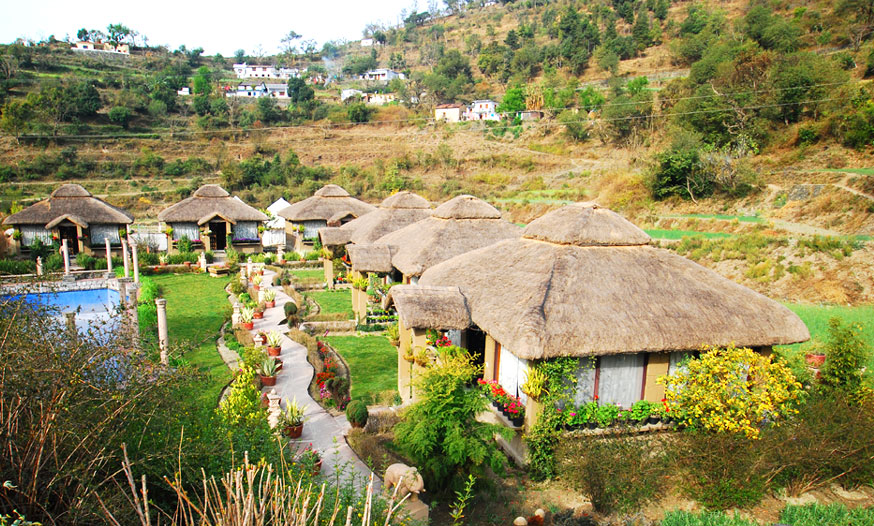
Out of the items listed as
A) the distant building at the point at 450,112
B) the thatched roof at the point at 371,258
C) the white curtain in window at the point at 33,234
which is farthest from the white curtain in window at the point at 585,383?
the distant building at the point at 450,112

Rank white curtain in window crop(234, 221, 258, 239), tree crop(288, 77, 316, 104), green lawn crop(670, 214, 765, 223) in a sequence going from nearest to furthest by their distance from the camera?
green lawn crop(670, 214, 765, 223), white curtain in window crop(234, 221, 258, 239), tree crop(288, 77, 316, 104)

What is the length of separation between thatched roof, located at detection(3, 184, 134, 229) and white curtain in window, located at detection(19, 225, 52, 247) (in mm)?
522

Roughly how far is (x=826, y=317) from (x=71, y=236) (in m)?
34.9

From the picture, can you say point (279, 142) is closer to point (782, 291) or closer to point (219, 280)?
point (219, 280)

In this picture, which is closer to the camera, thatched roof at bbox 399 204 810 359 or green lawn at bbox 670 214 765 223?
thatched roof at bbox 399 204 810 359

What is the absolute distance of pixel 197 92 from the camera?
80000mm

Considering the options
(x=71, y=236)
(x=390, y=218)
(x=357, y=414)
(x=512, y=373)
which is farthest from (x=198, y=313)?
(x=71, y=236)

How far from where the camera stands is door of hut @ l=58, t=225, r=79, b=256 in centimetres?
2911

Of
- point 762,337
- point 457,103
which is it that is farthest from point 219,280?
point 457,103

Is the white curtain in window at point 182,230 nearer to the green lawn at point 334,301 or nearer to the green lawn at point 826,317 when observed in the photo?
the green lawn at point 334,301

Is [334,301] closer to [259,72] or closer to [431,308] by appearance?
[431,308]

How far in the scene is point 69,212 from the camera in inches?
1148

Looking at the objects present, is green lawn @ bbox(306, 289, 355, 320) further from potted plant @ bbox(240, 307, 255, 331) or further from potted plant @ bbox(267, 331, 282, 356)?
potted plant @ bbox(267, 331, 282, 356)

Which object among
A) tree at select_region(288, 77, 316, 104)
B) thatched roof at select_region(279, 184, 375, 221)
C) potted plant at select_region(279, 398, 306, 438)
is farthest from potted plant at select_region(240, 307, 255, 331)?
tree at select_region(288, 77, 316, 104)
